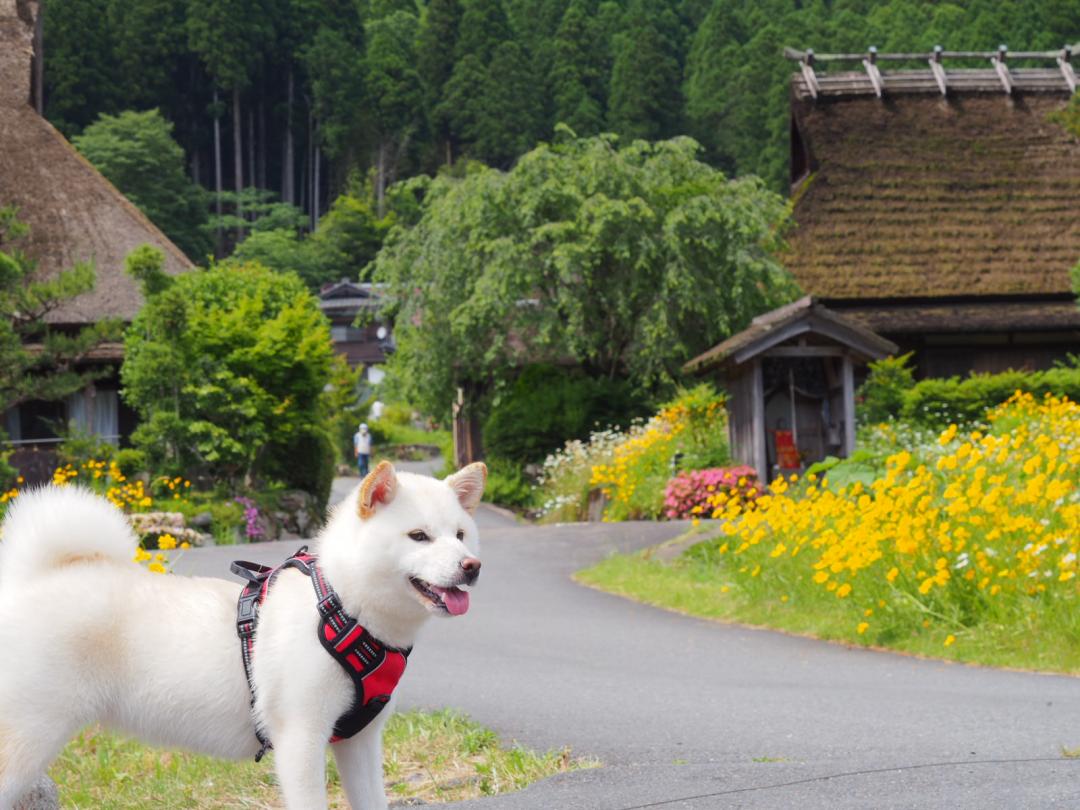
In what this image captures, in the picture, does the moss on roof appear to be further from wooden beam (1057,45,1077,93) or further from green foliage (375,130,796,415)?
green foliage (375,130,796,415)

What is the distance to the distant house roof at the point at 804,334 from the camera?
1705 cm

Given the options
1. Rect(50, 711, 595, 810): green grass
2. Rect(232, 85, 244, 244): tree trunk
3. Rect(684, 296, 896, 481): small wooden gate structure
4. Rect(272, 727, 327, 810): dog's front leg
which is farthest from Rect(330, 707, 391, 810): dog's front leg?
Rect(232, 85, 244, 244): tree trunk

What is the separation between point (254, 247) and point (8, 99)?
31963 mm

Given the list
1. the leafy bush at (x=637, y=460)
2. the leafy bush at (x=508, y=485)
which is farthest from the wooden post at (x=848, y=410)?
the leafy bush at (x=508, y=485)

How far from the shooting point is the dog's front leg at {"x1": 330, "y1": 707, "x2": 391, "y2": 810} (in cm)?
365

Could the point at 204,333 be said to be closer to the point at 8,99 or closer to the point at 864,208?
the point at 8,99

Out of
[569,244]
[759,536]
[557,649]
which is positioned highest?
[569,244]

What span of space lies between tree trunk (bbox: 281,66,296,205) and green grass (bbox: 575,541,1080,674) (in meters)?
63.4

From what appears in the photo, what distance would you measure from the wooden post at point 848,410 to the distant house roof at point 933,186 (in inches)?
344

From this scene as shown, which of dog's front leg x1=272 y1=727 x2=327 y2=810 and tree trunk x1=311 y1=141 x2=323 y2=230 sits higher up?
tree trunk x1=311 y1=141 x2=323 y2=230

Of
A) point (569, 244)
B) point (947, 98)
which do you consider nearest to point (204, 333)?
point (569, 244)

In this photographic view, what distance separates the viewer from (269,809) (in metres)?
4.80

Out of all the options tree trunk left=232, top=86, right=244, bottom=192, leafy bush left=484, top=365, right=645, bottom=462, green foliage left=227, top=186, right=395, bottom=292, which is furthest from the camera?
tree trunk left=232, top=86, right=244, bottom=192

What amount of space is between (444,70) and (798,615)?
6430cm
